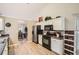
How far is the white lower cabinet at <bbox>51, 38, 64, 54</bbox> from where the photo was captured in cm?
213

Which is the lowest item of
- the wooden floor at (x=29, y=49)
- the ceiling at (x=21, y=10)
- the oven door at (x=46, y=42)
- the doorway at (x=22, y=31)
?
the wooden floor at (x=29, y=49)

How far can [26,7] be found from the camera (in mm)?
2131

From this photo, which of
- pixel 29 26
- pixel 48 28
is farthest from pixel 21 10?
pixel 48 28

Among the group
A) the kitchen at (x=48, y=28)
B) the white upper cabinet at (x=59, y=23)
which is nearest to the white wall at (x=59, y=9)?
the kitchen at (x=48, y=28)

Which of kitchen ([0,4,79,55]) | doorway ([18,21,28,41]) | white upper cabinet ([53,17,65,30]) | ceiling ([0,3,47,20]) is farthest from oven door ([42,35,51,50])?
ceiling ([0,3,47,20])

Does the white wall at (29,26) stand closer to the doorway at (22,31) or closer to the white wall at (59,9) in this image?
the doorway at (22,31)

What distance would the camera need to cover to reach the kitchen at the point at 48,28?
209cm

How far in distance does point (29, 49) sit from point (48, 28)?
1.74 feet

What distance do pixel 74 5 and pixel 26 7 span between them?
2.90ft

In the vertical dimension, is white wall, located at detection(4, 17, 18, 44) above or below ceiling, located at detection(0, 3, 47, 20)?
below

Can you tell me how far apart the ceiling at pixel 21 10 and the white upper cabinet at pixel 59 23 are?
1.20 ft

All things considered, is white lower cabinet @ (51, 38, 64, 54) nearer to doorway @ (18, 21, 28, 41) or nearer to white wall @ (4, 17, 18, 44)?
doorway @ (18, 21, 28, 41)

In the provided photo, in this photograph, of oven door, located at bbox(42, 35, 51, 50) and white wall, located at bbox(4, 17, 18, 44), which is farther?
oven door, located at bbox(42, 35, 51, 50)
